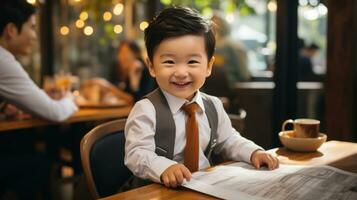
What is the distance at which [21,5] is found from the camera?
2.50 meters

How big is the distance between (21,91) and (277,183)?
1735mm

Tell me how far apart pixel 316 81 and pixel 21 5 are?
10.7 ft

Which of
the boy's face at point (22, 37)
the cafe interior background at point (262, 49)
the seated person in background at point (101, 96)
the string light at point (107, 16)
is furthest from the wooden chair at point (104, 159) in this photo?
the string light at point (107, 16)

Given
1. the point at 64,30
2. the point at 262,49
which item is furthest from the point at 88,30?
the point at 262,49

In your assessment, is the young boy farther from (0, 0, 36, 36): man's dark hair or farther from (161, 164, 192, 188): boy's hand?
(0, 0, 36, 36): man's dark hair

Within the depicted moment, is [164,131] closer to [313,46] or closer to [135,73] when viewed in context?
[135,73]


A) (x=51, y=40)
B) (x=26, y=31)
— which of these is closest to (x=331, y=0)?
(x=26, y=31)

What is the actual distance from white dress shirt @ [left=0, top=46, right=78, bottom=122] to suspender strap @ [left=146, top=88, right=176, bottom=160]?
1353 mm

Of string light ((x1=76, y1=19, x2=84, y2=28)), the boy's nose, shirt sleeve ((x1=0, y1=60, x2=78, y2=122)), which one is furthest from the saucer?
string light ((x1=76, y1=19, x2=84, y2=28))

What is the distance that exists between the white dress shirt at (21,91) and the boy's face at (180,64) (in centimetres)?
136

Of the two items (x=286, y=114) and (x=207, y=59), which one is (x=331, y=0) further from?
(x=207, y=59)

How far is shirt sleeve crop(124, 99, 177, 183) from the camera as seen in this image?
42.8 inches

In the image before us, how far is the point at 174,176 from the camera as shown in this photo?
1.02m

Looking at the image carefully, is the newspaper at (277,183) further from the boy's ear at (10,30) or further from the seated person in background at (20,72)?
the boy's ear at (10,30)
